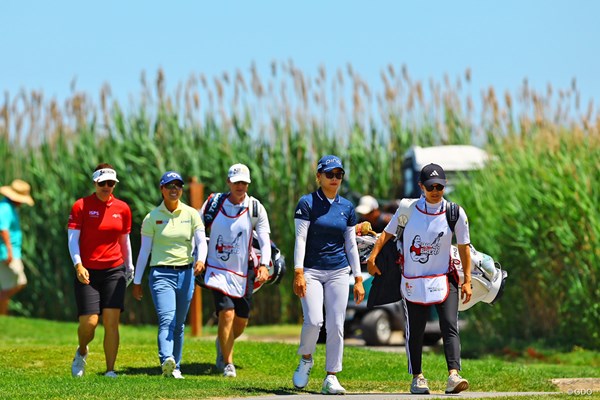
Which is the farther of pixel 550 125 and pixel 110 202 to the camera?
pixel 550 125

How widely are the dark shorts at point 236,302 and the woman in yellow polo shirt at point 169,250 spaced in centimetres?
38

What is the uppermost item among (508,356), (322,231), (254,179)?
(254,179)

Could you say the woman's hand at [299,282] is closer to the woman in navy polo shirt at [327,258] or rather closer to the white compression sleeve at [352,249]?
the woman in navy polo shirt at [327,258]

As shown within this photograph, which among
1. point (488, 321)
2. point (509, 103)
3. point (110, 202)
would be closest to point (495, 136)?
point (509, 103)

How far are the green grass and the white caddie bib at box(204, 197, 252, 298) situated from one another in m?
0.90

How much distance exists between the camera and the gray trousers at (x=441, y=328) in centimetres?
1105

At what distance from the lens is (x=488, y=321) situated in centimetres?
1997

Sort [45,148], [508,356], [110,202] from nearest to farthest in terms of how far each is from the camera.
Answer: [110,202] → [508,356] → [45,148]

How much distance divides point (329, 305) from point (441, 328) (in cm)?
96

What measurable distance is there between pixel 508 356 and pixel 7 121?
487 inches

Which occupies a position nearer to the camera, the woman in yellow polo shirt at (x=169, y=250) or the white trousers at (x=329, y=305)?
the white trousers at (x=329, y=305)

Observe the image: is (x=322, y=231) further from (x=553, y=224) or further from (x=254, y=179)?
(x=254, y=179)

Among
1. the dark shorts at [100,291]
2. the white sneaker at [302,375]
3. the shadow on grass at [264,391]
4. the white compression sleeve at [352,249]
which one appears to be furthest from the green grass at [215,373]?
the white compression sleeve at [352,249]

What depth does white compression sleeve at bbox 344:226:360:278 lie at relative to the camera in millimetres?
11398
